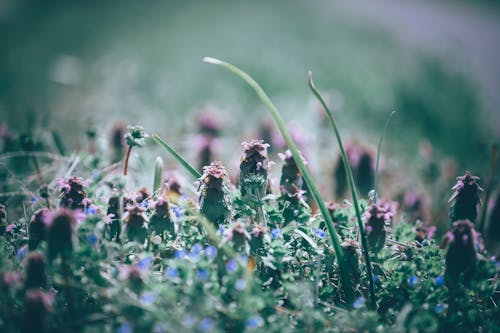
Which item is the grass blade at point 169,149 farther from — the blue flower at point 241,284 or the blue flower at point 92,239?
the blue flower at point 241,284

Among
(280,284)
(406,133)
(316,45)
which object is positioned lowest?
(280,284)

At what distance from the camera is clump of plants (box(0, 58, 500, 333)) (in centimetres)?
159

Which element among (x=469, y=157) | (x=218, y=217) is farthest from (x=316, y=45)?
(x=218, y=217)

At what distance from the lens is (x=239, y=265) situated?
1616mm

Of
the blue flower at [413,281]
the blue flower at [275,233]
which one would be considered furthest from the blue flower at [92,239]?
the blue flower at [413,281]

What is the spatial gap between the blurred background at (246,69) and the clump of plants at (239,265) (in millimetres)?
1296

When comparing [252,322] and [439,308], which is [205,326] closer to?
[252,322]

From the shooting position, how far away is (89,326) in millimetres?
1617

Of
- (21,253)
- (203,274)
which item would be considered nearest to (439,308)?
(203,274)

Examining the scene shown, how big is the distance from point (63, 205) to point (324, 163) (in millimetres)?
2411

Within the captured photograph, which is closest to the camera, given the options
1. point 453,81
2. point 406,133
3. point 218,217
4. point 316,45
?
point 218,217

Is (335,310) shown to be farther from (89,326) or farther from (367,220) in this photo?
(89,326)

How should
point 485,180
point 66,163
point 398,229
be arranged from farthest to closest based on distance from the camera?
point 485,180 → point 66,163 → point 398,229

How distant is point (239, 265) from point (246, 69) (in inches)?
198
